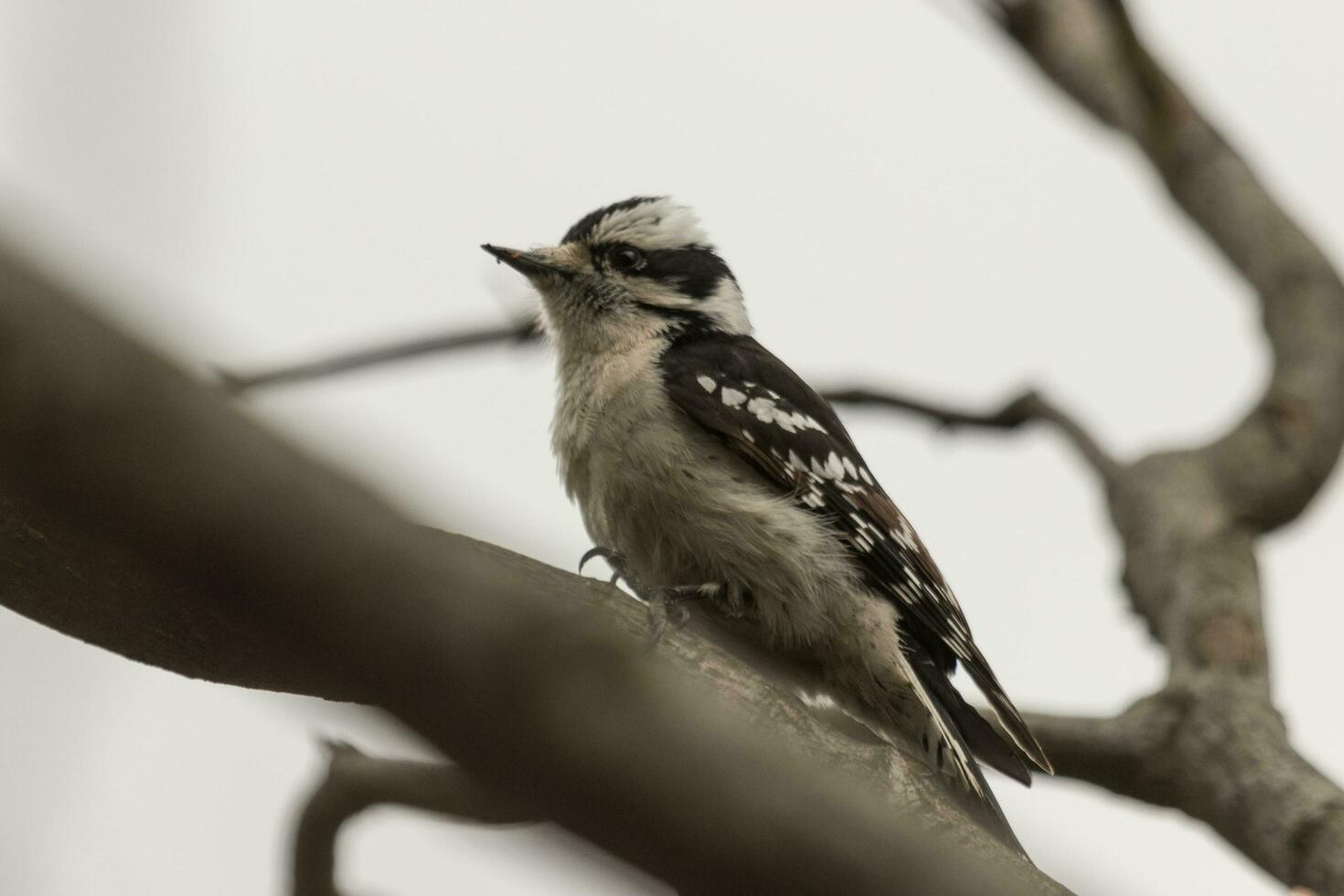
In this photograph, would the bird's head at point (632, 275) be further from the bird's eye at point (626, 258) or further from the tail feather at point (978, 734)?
the tail feather at point (978, 734)

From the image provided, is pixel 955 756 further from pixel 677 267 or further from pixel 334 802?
pixel 677 267

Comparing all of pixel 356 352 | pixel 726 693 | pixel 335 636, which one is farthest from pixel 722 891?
pixel 356 352

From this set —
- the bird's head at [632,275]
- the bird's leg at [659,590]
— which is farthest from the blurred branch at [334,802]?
the bird's head at [632,275]

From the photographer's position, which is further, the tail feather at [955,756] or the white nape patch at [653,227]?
the white nape patch at [653,227]

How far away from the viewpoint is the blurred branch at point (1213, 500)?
4.15 meters

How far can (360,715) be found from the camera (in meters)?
1.07

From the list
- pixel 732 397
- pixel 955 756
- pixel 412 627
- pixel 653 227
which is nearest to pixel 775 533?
pixel 732 397

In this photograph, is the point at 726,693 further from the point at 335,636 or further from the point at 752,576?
the point at 752,576

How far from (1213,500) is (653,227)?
7.10 ft

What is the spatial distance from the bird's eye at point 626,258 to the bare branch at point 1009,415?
891 millimetres

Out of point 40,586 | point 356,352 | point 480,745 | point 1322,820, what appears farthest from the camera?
point 356,352

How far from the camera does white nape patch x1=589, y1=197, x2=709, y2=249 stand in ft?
17.7

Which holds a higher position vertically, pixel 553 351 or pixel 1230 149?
pixel 1230 149

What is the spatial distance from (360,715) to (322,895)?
3107mm
